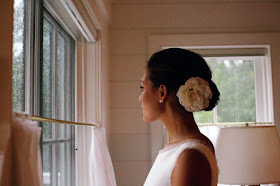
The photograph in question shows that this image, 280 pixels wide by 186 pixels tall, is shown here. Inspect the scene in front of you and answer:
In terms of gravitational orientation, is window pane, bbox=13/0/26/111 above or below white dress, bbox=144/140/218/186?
above

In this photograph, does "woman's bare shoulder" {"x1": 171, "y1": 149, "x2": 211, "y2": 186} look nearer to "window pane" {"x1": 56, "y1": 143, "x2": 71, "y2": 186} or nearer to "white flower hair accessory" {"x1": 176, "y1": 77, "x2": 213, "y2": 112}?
"white flower hair accessory" {"x1": 176, "y1": 77, "x2": 213, "y2": 112}

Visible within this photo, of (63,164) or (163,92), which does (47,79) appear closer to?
(63,164)

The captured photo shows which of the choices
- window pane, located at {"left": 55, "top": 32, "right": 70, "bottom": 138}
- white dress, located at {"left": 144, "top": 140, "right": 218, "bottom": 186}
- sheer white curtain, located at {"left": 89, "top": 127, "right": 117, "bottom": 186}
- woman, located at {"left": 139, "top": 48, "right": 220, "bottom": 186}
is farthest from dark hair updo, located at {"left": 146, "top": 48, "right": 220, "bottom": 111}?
sheer white curtain, located at {"left": 89, "top": 127, "right": 117, "bottom": 186}

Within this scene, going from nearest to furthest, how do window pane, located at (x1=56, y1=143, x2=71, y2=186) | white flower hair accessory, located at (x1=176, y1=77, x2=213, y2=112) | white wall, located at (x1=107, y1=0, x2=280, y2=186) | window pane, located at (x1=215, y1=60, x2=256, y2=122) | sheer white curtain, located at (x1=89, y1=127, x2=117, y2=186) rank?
white flower hair accessory, located at (x1=176, y1=77, x2=213, y2=112) < window pane, located at (x1=56, y1=143, x2=71, y2=186) < sheer white curtain, located at (x1=89, y1=127, x2=117, y2=186) < white wall, located at (x1=107, y1=0, x2=280, y2=186) < window pane, located at (x1=215, y1=60, x2=256, y2=122)

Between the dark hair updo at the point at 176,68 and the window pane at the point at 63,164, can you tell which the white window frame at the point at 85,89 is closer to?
the window pane at the point at 63,164

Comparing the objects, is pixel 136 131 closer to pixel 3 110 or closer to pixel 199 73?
pixel 199 73

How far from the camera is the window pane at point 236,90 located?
10.2 feet

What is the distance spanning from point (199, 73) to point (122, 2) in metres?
1.93

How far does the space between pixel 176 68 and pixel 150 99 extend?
16 centimetres

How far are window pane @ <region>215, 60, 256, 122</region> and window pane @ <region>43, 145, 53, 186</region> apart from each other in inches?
69.4

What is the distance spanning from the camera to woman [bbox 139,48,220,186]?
117 cm

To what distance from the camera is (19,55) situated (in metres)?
1.38

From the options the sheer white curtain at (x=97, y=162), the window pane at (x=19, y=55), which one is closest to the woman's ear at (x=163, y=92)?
the window pane at (x=19, y=55)

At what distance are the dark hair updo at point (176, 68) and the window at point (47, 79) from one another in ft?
1.69
